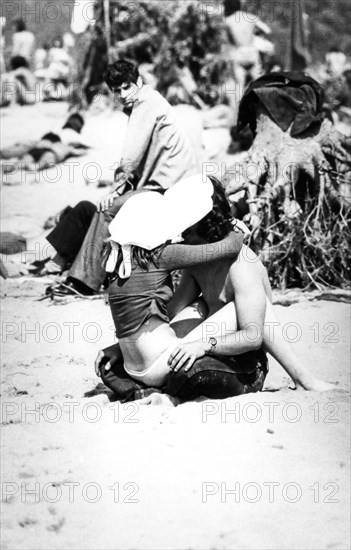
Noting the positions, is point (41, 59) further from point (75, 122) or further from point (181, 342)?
point (181, 342)

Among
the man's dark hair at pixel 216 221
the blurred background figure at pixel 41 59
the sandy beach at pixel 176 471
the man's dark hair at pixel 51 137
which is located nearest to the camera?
the sandy beach at pixel 176 471

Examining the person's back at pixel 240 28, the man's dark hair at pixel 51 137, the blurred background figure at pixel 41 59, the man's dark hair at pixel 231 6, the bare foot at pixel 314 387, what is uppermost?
the bare foot at pixel 314 387

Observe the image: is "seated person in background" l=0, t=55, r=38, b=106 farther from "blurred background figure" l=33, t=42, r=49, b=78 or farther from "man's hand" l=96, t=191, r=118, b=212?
"man's hand" l=96, t=191, r=118, b=212

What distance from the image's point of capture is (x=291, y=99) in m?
5.67

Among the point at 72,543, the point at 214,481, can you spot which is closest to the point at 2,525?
the point at 72,543

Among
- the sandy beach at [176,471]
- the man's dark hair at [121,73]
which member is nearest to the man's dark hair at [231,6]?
the man's dark hair at [121,73]

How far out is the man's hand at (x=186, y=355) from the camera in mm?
3094

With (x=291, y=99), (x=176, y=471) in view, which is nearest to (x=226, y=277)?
(x=176, y=471)

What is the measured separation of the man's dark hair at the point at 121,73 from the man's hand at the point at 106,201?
1.88 ft

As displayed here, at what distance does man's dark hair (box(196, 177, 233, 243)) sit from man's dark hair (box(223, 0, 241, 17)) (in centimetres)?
1016

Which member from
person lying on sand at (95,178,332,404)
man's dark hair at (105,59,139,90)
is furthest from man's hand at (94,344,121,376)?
man's dark hair at (105,59,139,90)

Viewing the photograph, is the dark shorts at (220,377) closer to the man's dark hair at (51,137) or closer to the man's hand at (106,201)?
the man's hand at (106,201)

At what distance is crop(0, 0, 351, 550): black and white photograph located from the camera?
2.63 m

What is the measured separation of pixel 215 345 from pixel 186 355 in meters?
0.10
